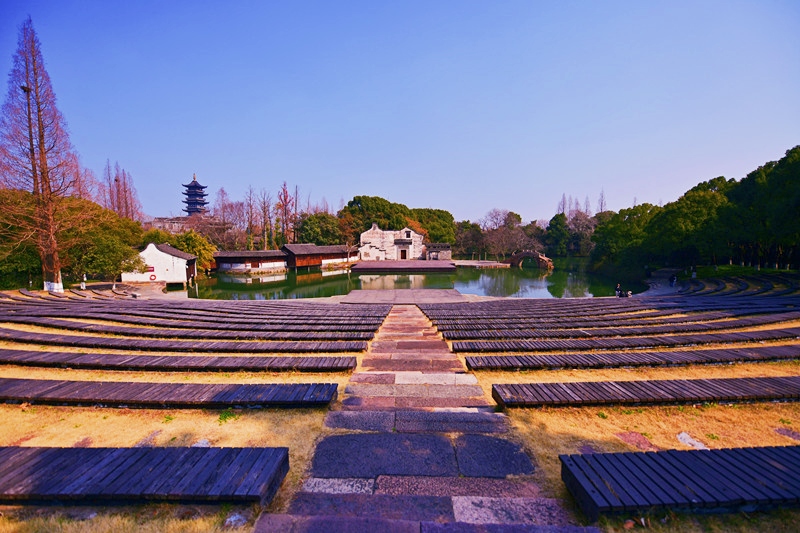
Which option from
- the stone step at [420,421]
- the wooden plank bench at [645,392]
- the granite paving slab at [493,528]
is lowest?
the stone step at [420,421]

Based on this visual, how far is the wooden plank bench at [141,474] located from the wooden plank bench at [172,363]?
311 cm

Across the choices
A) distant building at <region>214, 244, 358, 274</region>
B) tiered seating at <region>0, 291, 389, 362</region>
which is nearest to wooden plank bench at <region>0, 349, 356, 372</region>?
tiered seating at <region>0, 291, 389, 362</region>

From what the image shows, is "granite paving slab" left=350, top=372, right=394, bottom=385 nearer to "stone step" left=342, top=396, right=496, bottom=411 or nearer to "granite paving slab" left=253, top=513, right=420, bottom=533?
"stone step" left=342, top=396, right=496, bottom=411

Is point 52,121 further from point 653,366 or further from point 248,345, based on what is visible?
point 653,366

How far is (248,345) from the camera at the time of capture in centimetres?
820

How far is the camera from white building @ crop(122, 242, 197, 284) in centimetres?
3195

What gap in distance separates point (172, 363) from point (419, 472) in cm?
555

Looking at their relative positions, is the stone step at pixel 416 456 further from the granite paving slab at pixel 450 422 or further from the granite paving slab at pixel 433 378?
the granite paving slab at pixel 433 378

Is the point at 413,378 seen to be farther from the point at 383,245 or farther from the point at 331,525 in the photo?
the point at 383,245

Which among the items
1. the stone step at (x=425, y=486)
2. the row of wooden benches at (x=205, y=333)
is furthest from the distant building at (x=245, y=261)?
the stone step at (x=425, y=486)

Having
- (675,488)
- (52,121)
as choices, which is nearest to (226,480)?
(675,488)

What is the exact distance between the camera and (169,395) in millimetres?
4992

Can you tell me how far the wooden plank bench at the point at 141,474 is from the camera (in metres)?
2.86

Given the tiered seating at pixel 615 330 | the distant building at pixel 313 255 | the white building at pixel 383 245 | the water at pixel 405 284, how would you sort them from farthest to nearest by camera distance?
the white building at pixel 383 245
the distant building at pixel 313 255
the water at pixel 405 284
the tiered seating at pixel 615 330
